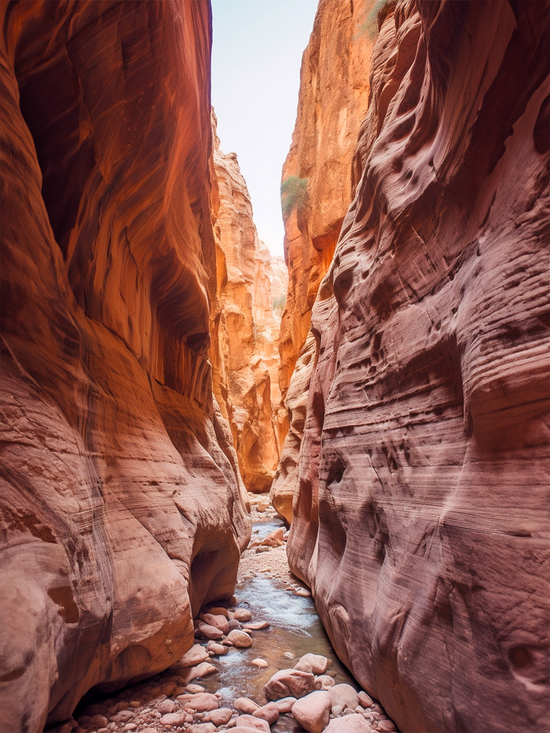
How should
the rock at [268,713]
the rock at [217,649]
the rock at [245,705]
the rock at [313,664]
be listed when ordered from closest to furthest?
the rock at [268,713]
the rock at [245,705]
the rock at [313,664]
the rock at [217,649]

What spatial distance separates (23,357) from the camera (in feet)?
9.73

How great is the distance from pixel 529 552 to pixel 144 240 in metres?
5.18

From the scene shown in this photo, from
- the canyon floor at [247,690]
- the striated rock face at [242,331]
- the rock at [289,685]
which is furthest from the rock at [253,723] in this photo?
the striated rock face at [242,331]

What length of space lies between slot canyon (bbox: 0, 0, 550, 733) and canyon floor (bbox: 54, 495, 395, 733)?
30 mm

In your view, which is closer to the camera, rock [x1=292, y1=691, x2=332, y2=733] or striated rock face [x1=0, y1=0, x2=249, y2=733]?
striated rock face [x1=0, y1=0, x2=249, y2=733]

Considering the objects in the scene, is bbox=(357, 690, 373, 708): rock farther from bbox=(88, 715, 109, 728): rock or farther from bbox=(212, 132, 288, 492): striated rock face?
bbox=(212, 132, 288, 492): striated rock face

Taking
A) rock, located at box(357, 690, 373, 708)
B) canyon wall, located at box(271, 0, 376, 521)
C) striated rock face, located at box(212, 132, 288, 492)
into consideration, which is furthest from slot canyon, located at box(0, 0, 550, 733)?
striated rock face, located at box(212, 132, 288, 492)

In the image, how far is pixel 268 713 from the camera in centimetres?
339

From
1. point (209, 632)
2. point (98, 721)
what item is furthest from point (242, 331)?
point (98, 721)

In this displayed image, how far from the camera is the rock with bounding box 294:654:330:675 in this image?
4.17 m

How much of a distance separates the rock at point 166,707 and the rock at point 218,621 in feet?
6.10

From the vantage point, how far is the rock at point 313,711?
3215 millimetres

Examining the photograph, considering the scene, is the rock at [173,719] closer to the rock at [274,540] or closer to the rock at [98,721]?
the rock at [98,721]

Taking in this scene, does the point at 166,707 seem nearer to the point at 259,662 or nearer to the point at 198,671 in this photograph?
the point at 198,671
